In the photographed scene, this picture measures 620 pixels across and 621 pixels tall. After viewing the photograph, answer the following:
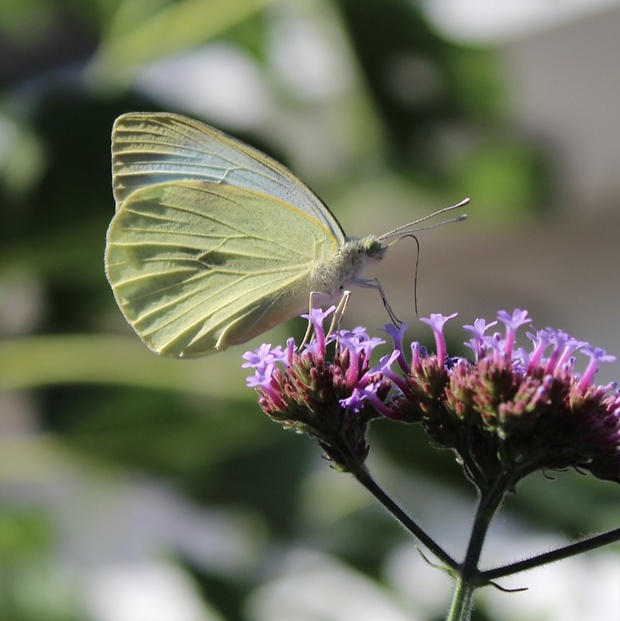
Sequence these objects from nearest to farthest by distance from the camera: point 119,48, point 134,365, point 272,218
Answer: point 272,218 < point 134,365 < point 119,48

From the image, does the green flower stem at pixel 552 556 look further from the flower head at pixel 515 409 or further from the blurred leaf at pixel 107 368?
the blurred leaf at pixel 107 368

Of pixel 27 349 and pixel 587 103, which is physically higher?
pixel 587 103

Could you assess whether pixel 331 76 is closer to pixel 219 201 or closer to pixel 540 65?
pixel 540 65

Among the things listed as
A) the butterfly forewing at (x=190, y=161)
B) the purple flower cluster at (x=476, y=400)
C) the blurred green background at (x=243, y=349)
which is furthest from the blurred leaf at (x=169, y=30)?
the purple flower cluster at (x=476, y=400)

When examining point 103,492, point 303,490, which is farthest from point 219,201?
point 103,492

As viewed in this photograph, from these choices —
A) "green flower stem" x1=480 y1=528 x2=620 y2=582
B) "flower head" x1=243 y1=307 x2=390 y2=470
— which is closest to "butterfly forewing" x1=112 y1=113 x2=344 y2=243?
"flower head" x1=243 y1=307 x2=390 y2=470
